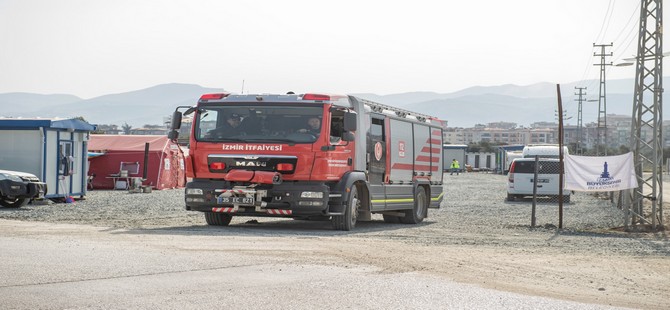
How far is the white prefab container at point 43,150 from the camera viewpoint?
1149 inches

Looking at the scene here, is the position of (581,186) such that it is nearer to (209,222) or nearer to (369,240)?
(369,240)

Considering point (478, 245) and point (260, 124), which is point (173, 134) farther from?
point (478, 245)

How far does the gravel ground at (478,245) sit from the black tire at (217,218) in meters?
0.46

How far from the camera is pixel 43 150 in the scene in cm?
2906

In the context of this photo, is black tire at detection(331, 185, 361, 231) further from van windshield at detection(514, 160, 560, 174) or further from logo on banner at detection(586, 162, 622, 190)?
van windshield at detection(514, 160, 560, 174)

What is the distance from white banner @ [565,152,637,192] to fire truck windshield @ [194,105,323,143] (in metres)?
6.57

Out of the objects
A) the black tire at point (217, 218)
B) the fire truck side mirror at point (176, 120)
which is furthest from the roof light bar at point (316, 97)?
the black tire at point (217, 218)

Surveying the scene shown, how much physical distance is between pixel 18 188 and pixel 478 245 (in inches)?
576

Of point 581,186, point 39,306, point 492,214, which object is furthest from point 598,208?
point 39,306

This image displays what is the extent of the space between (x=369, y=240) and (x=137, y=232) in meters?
4.37

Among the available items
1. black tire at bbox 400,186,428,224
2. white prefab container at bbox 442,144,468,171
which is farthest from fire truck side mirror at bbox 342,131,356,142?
white prefab container at bbox 442,144,468,171

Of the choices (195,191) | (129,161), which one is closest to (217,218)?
(195,191)

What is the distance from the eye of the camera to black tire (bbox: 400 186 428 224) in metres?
23.7

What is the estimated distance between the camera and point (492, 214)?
28.9 m
